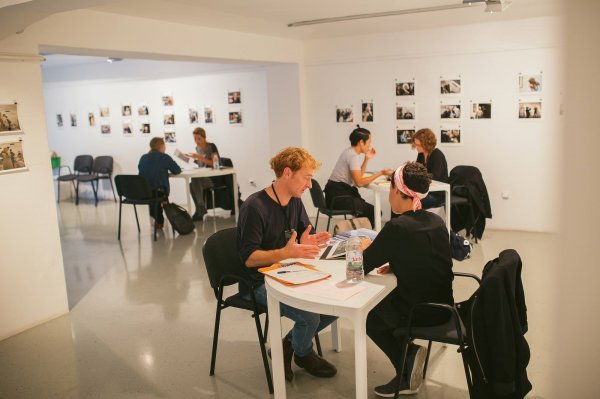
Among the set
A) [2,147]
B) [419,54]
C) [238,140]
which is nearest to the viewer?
[2,147]

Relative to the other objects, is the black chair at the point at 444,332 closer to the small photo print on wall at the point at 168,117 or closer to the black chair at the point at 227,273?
the black chair at the point at 227,273

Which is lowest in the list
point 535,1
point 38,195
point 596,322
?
point 38,195

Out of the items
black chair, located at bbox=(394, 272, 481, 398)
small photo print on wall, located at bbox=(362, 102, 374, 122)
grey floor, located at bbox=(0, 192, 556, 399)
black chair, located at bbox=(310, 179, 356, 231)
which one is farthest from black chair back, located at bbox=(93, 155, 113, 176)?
black chair, located at bbox=(394, 272, 481, 398)

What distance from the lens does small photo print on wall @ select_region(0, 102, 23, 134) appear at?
12.4 feet

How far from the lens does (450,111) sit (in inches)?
265

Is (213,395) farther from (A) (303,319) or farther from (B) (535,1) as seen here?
(B) (535,1)

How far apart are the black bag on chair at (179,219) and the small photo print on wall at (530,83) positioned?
434 cm

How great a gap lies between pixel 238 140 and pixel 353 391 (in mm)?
5934

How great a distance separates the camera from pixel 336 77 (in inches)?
289

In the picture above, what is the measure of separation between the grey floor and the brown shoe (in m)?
0.04

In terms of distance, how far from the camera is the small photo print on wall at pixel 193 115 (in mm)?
8739

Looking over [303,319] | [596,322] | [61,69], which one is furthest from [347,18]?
[61,69]

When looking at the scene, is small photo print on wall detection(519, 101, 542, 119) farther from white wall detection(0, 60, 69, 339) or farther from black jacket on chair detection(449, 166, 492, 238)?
white wall detection(0, 60, 69, 339)

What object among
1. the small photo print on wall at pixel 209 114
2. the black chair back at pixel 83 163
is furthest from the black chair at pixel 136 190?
the black chair back at pixel 83 163
